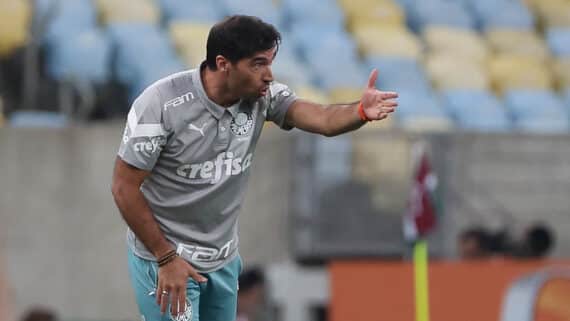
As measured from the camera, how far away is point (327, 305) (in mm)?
13172

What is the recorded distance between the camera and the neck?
259 inches

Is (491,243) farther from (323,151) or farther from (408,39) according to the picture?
(408,39)

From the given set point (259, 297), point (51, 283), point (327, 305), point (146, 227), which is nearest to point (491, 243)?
point (327, 305)

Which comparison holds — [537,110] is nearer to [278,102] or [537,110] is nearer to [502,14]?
[502,14]

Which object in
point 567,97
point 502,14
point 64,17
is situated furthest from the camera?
point 502,14

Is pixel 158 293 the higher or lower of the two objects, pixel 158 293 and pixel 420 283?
the higher

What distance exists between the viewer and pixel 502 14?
18.1m

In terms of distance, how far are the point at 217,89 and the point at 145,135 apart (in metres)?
0.36

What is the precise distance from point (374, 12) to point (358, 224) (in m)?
4.20

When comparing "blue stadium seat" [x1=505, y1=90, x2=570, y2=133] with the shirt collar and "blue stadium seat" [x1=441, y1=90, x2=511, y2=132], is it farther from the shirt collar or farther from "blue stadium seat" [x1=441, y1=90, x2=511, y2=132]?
the shirt collar

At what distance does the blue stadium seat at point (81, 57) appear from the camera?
1420 centimetres

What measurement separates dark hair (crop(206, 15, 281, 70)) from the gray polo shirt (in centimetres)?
25

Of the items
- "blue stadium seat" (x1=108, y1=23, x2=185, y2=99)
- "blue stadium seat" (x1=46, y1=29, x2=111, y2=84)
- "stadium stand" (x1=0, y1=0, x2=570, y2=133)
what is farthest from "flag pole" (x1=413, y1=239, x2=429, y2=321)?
"blue stadium seat" (x1=46, y1=29, x2=111, y2=84)

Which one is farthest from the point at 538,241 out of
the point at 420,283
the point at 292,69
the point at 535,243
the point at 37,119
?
the point at 37,119
